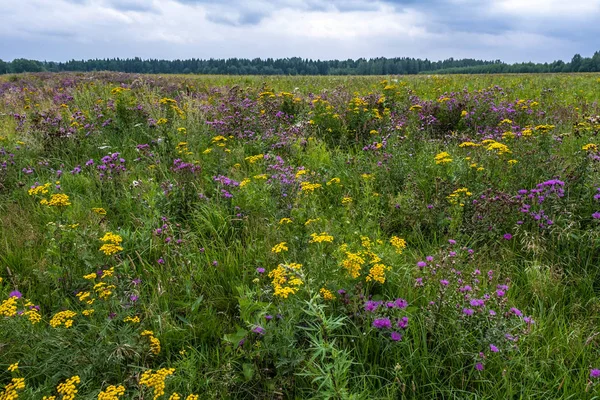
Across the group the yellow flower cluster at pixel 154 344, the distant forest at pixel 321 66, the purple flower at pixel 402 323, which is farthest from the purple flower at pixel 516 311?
the distant forest at pixel 321 66

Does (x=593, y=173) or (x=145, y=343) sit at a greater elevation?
(x=593, y=173)

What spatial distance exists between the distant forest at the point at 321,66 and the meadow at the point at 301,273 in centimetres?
8193

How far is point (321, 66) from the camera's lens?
121250mm

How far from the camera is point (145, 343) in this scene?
2232 mm

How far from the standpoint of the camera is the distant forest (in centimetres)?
8281

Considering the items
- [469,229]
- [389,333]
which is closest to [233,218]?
[389,333]

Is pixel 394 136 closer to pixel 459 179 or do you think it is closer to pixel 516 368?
pixel 459 179

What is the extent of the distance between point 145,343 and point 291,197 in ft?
6.86

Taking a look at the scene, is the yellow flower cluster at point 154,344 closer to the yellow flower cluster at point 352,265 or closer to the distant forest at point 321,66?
the yellow flower cluster at point 352,265

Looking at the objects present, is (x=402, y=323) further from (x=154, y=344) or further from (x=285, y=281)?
(x=154, y=344)

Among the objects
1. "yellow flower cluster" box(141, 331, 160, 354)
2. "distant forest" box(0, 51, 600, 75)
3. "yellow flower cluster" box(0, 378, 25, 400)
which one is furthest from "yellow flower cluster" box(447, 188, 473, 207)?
"distant forest" box(0, 51, 600, 75)

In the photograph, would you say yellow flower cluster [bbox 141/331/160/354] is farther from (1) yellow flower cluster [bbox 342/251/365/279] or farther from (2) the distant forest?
(2) the distant forest

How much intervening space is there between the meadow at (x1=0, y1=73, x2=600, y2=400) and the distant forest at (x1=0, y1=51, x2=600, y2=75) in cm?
8193

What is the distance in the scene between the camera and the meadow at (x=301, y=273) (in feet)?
6.98
